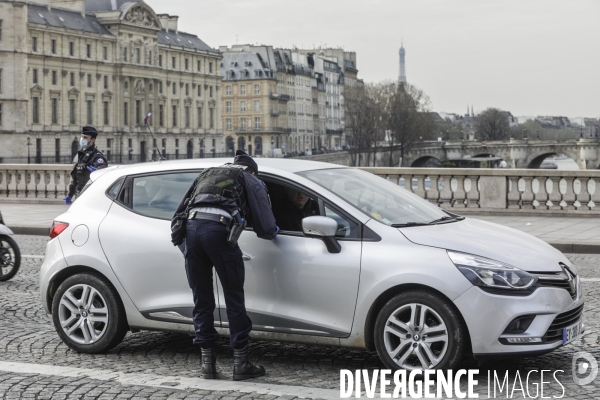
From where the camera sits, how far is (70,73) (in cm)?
12019

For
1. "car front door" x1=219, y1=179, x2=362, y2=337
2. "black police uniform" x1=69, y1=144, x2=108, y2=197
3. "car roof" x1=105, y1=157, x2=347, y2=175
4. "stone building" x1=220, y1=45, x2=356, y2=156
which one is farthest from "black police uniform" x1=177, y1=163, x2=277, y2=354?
"stone building" x1=220, y1=45, x2=356, y2=156

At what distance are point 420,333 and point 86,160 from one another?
796cm

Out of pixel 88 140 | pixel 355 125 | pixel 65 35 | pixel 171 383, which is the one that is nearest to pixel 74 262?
pixel 171 383

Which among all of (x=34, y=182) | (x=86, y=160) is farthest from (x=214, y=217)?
(x=34, y=182)

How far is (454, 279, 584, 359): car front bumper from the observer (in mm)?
6325

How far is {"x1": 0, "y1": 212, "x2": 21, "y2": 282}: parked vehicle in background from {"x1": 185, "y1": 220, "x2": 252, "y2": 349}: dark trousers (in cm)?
601

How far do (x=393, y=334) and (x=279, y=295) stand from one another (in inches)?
32.9

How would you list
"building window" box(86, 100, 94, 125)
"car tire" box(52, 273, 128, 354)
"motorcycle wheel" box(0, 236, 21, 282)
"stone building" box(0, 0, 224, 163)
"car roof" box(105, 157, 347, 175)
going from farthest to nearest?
"building window" box(86, 100, 94, 125) → "stone building" box(0, 0, 224, 163) → "motorcycle wheel" box(0, 236, 21, 282) → "car tire" box(52, 273, 128, 354) → "car roof" box(105, 157, 347, 175)

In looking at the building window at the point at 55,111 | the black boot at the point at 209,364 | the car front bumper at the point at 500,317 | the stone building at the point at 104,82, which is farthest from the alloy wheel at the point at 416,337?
the building window at the point at 55,111

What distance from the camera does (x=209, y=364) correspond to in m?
6.79

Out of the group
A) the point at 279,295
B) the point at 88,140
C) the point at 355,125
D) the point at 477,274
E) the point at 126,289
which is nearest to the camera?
the point at 477,274

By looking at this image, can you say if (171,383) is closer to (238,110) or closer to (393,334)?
(393,334)

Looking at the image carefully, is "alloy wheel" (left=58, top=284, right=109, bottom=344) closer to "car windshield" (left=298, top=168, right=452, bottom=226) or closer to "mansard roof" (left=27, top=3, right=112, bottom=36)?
"car windshield" (left=298, top=168, right=452, bottom=226)

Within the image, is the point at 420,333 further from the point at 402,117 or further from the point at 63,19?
the point at 402,117
